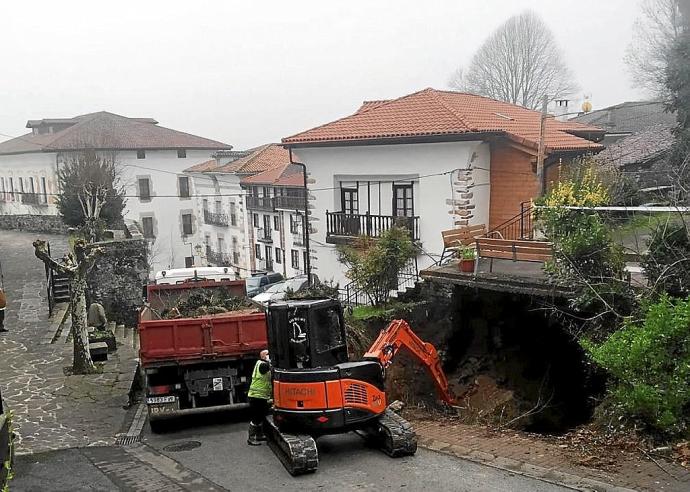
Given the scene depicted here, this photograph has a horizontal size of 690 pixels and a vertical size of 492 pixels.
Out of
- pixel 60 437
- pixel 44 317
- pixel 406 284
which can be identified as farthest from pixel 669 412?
pixel 44 317

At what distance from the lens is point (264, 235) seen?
4353 cm

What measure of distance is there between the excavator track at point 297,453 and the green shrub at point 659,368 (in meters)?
3.93

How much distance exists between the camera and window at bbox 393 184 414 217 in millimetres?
19141

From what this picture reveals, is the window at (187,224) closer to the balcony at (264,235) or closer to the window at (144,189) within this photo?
the window at (144,189)

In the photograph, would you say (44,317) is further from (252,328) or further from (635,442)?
(635,442)

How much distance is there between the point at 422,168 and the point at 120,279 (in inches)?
375

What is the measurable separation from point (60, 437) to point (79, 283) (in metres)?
3.75

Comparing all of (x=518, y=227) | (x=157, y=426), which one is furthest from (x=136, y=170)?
(x=157, y=426)

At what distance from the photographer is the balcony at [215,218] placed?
4781 centimetres

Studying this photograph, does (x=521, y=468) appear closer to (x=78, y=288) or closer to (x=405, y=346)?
(x=405, y=346)

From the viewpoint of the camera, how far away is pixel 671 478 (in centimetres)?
730

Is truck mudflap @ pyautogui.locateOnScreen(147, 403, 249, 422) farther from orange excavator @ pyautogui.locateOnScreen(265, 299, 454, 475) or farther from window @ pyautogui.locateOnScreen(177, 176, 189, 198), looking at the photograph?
window @ pyautogui.locateOnScreen(177, 176, 189, 198)

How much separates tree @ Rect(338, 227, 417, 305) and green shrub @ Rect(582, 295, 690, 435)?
23.3 feet

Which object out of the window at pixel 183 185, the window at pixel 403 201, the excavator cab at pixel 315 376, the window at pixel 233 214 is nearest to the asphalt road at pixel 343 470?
the excavator cab at pixel 315 376
